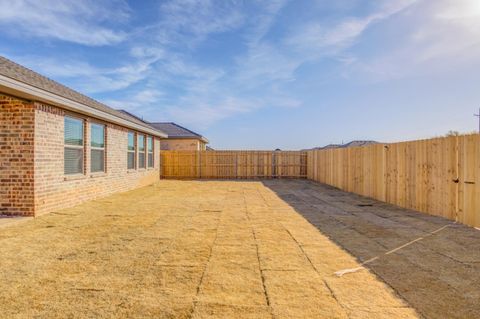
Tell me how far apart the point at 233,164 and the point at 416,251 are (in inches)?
672

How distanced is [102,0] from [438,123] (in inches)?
707

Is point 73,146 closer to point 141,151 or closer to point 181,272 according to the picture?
point 141,151

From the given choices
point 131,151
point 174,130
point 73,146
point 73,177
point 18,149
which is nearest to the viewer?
point 18,149

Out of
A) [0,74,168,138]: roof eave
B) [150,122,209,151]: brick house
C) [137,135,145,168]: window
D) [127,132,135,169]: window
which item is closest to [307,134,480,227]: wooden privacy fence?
[0,74,168,138]: roof eave

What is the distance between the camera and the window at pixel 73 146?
8.43m

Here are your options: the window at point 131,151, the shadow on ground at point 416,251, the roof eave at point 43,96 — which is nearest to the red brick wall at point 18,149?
the roof eave at point 43,96

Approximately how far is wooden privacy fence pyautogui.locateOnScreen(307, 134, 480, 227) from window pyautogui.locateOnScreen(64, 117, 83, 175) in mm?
9638

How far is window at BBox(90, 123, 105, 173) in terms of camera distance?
32.3ft

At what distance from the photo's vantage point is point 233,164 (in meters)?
21.5

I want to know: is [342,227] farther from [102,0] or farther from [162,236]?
[102,0]

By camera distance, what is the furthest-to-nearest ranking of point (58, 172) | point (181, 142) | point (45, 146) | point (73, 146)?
point (181, 142)
point (73, 146)
point (58, 172)
point (45, 146)

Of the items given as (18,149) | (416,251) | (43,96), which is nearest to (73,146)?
(18,149)

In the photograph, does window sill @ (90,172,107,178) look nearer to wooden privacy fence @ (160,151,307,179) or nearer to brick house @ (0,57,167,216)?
brick house @ (0,57,167,216)

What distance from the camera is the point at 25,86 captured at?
6207mm
